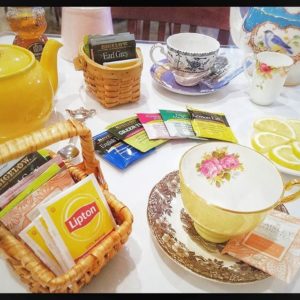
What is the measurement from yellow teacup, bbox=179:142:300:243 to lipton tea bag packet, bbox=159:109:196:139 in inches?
4.8

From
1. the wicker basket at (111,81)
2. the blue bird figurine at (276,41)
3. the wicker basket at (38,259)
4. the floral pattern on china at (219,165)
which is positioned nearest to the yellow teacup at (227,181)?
the floral pattern on china at (219,165)

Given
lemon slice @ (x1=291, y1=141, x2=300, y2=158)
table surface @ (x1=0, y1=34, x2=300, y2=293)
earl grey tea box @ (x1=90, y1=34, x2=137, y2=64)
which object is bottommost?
table surface @ (x1=0, y1=34, x2=300, y2=293)

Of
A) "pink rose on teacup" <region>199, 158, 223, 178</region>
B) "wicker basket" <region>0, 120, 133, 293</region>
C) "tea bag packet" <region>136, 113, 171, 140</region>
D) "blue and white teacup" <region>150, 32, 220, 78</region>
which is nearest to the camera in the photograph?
"wicker basket" <region>0, 120, 133, 293</region>

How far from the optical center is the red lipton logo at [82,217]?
0.39 m

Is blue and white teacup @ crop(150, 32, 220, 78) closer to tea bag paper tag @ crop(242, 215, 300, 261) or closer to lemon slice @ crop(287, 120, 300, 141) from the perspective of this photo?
lemon slice @ crop(287, 120, 300, 141)

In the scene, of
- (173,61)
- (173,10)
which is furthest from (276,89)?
(173,10)

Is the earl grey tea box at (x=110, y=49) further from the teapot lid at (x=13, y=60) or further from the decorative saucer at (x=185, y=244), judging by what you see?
the decorative saucer at (x=185, y=244)

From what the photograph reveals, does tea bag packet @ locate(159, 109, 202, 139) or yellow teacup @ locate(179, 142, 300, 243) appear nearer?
yellow teacup @ locate(179, 142, 300, 243)

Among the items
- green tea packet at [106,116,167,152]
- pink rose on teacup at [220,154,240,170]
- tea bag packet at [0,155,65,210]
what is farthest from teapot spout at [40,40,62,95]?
pink rose on teacup at [220,154,240,170]

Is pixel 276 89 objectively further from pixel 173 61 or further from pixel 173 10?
pixel 173 10

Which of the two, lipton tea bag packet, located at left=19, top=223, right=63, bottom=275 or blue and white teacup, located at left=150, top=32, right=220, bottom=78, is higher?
blue and white teacup, located at left=150, top=32, right=220, bottom=78

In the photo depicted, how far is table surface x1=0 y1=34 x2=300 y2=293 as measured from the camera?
42 cm

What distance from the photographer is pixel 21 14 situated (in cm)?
72

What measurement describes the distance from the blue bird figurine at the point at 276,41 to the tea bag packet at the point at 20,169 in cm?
60
